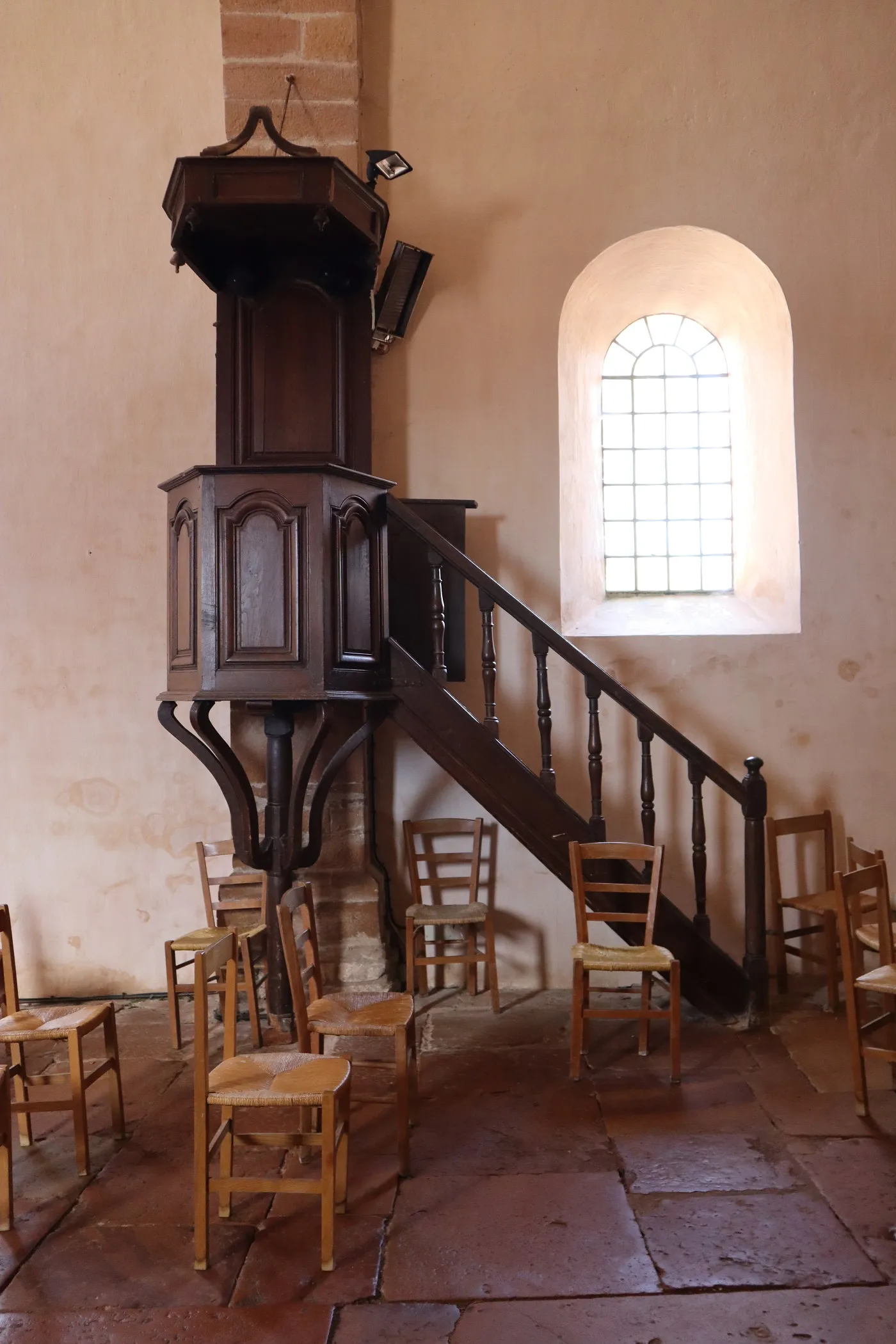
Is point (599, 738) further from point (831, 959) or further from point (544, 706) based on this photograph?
point (831, 959)

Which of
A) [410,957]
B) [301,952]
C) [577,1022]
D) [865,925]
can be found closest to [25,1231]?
[301,952]

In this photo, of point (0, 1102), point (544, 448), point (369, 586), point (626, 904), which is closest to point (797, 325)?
point (544, 448)

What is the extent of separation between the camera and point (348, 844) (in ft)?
15.4

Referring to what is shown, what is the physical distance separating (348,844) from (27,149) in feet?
12.8

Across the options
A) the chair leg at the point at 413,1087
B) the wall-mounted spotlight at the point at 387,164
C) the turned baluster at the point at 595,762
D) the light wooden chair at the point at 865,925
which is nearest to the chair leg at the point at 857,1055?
the light wooden chair at the point at 865,925

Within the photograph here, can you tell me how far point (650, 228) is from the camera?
5.07m

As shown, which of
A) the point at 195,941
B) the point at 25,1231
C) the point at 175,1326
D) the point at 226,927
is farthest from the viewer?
the point at 226,927

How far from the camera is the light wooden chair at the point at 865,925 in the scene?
3742 mm

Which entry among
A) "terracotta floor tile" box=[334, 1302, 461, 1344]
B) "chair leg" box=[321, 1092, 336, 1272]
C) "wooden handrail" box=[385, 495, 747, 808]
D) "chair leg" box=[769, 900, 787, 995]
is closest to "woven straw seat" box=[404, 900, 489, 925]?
"wooden handrail" box=[385, 495, 747, 808]

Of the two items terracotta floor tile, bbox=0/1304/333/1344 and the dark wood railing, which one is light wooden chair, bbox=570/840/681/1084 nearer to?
the dark wood railing

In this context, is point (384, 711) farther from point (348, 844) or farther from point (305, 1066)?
point (305, 1066)

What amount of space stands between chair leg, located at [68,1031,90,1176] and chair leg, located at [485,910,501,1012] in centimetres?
194

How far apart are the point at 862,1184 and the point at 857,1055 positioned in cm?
57

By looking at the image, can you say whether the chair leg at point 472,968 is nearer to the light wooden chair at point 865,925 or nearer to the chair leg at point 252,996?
the chair leg at point 252,996
